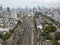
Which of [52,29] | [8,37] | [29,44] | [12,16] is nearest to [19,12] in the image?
[12,16]

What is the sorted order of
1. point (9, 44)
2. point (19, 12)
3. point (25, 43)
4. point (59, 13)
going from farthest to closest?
1. point (59, 13)
2. point (19, 12)
3. point (25, 43)
4. point (9, 44)

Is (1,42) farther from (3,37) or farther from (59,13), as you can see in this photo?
(59,13)

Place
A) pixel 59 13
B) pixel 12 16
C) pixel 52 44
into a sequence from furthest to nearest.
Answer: pixel 59 13
pixel 12 16
pixel 52 44

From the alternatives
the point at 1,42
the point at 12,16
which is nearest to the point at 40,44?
the point at 1,42

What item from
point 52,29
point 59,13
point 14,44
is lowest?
point 59,13

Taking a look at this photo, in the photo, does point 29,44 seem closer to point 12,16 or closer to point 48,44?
point 48,44

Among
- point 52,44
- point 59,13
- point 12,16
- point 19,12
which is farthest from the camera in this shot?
point 59,13

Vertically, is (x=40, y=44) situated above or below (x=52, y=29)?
above

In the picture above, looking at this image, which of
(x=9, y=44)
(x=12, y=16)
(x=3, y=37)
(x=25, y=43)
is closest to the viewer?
(x=9, y=44)

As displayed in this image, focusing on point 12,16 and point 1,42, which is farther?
point 12,16
